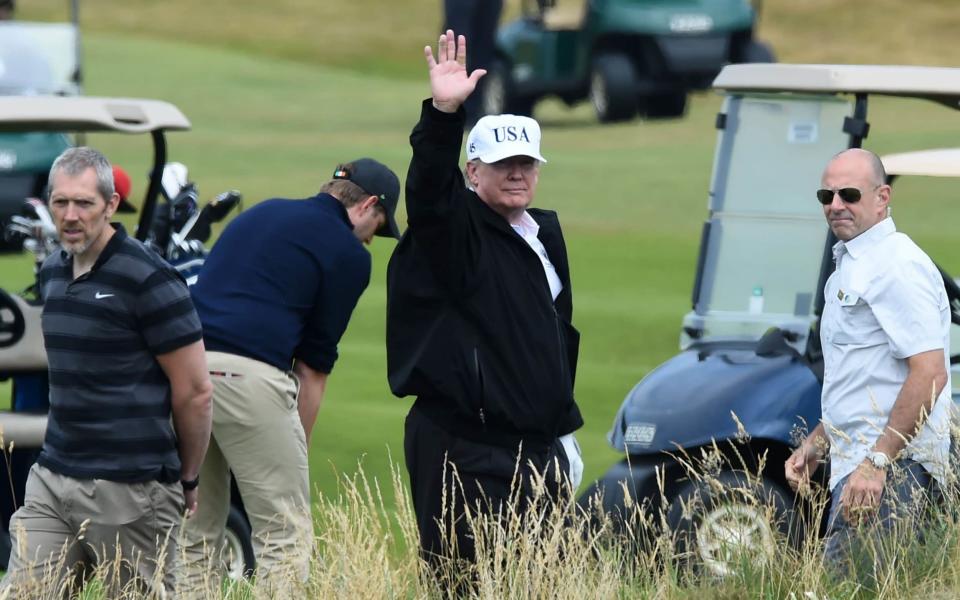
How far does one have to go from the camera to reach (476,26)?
23703 mm

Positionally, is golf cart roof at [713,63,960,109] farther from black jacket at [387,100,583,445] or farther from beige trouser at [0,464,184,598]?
beige trouser at [0,464,184,598]

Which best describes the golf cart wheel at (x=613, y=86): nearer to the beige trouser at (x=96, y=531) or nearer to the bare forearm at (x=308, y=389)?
the bare forearm at (x=308, y=389)

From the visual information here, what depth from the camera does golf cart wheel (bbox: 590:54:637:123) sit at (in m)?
22.4

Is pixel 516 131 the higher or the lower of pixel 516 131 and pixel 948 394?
the higher

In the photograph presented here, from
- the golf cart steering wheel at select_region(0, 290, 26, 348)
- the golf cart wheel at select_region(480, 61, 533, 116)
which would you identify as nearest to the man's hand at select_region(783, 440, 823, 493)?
the golf cart steering wheel at select_region(0, 290, 26, 348)

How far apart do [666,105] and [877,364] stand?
61.0ft

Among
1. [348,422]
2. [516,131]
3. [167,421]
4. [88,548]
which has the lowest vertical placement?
[348,422]

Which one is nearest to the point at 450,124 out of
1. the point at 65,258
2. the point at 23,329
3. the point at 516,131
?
the point at 516,131

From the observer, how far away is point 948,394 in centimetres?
543

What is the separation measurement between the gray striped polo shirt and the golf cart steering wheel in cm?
185

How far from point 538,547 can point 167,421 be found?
1.08 meters

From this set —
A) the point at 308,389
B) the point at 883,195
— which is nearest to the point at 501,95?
the point at 308,389

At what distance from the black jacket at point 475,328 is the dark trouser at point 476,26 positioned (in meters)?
18.3

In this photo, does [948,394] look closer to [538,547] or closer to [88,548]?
[538,547]
